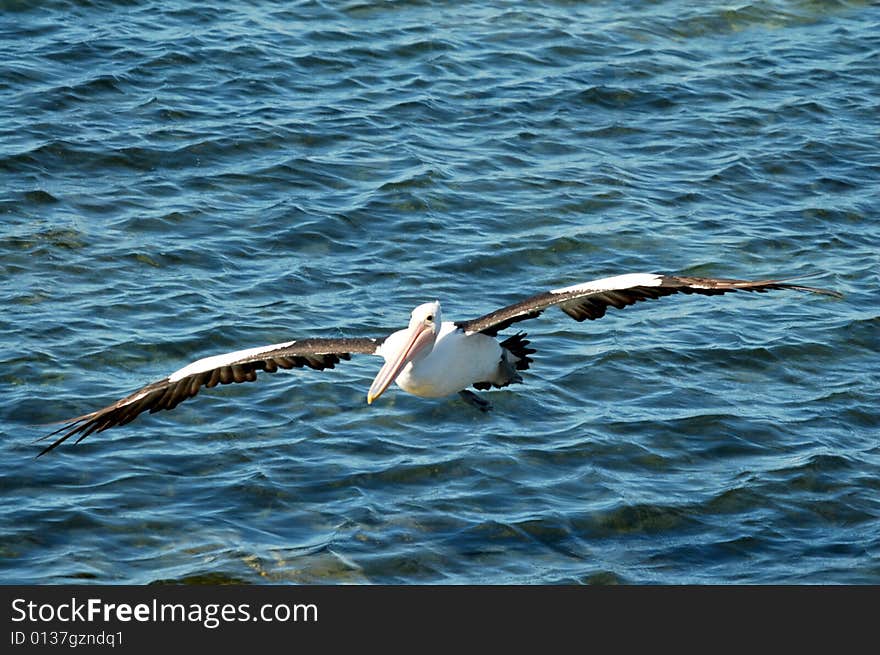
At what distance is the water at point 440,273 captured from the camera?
9.90 meters

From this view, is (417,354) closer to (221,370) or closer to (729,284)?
(221,370)

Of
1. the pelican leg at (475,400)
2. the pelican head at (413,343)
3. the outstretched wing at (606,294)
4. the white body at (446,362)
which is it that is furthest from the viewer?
the pelican leg at (475,400)

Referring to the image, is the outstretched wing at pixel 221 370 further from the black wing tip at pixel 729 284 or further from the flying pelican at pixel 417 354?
the black wing tip at pixel 729 284

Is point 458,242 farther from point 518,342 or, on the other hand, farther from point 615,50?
point 615,50

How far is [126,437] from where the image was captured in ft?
35.2

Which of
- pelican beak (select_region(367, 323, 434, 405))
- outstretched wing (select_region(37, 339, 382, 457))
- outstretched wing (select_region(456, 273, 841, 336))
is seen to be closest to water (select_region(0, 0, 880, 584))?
outstretched wing (select_region(37, 339, 382, 457))

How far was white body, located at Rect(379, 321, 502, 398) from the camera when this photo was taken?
9.70 m

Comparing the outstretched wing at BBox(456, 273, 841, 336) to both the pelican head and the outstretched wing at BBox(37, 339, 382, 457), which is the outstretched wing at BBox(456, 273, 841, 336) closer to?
the pelican head

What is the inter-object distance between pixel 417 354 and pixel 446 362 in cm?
24

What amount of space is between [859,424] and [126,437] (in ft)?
18.3

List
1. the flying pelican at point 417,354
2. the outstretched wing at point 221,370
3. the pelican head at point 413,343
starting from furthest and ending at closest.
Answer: the pelican head at point 413,343, the outstretched wing at point 221,370, the flying pelican at point 417,354

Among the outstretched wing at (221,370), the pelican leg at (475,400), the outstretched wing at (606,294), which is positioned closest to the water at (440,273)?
the pelican leg at (475,400)

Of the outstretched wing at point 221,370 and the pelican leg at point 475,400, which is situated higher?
the outstretched wing at point 221,370

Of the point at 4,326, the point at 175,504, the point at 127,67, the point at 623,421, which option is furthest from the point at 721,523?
the point at 127,67
